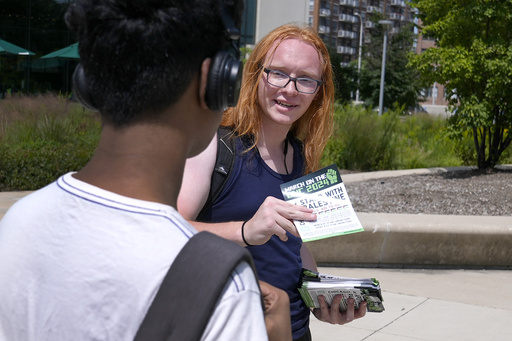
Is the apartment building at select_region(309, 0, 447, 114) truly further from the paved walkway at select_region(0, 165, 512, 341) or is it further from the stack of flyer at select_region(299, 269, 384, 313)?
the stack of flyer at select_region(299, 269, 384, 313)

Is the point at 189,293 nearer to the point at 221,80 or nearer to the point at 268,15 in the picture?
the point at 221,80

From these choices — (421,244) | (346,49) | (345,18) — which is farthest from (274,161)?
(346,49)

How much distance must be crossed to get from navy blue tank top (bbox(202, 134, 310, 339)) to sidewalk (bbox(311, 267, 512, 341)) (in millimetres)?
2609

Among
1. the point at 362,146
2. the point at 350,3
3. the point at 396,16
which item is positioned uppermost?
the point at 350,3

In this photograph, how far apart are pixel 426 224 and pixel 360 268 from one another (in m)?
0.76

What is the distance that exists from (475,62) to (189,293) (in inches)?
455

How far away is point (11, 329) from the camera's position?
108cm

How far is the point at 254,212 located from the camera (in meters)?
2.34

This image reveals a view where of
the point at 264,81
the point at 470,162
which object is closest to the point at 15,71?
the point at 470,162

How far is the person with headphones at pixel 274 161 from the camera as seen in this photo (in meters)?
2.19

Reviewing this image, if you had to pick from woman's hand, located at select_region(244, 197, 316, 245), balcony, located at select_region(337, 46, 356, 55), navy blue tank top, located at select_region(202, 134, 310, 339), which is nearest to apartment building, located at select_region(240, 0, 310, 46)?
navy blue tank top, located at select_region(202, 134, 310, 339)

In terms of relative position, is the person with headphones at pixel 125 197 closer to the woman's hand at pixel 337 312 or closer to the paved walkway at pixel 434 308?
the woman's hand at pixel 337 312

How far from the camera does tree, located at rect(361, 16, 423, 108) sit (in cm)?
5066

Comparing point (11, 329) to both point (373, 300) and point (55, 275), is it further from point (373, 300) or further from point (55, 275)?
point (373, 300)
